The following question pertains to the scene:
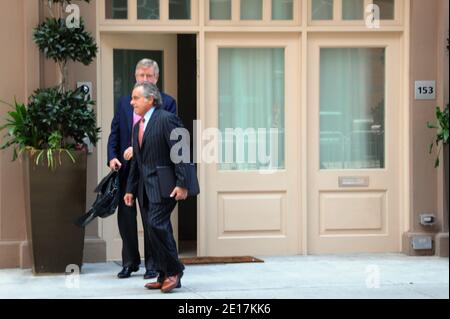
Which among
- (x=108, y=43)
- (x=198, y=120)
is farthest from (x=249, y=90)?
(x=108, y=43)

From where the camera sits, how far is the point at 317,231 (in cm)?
1071

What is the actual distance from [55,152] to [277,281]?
248cm

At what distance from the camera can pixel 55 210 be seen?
30.2ft

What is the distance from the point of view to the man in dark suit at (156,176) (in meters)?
8.21

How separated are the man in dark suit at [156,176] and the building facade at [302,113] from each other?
1.89 meters

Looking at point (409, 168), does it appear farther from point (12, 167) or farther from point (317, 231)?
point (12, 167)

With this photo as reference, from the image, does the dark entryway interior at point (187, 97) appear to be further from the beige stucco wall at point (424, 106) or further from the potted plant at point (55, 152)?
the beige stucco wall at point (424, 106)

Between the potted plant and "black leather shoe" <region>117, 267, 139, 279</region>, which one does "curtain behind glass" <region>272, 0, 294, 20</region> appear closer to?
the potted plant

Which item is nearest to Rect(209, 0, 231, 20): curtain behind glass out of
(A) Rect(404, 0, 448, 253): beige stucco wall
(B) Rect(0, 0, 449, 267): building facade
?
(B) Rect(0, 0, 449, 267): building facade

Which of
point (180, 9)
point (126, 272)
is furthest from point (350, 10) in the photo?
point (126, 272)

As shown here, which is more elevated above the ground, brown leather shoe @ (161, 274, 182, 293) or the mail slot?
the mail slot

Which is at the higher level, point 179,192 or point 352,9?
point 352,9

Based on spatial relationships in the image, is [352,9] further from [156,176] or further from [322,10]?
[156,176]

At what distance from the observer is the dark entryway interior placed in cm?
1177
